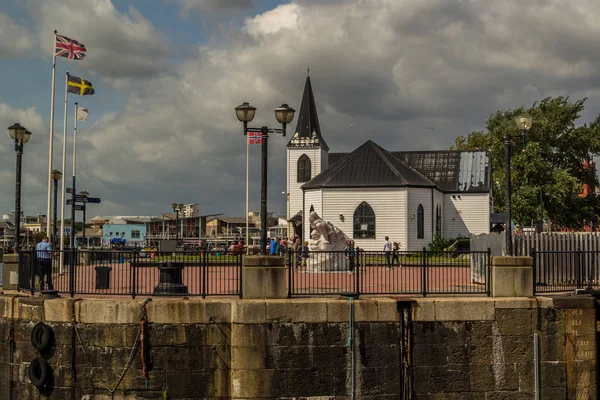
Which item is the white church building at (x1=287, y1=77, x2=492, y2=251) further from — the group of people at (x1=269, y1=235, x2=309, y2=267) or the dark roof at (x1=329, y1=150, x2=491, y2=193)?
the group of people at (x1=269, y1=235, x2=309, y2=267)

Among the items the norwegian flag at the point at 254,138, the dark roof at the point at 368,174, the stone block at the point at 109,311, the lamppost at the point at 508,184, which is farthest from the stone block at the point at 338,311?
the dark roof at the point at 368,174

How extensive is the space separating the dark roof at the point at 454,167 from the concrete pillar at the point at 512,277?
44109 mm

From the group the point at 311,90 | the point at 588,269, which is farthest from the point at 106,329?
the point at 311,90

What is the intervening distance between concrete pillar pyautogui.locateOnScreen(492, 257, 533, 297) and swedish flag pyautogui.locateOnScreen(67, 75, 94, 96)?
23.6 metres

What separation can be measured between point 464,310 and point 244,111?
7004 mm

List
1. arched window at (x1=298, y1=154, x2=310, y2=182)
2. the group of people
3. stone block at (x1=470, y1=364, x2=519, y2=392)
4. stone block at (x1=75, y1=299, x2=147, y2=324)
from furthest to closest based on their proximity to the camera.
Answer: arched window at (x1=298, y1=154, x2=310, y2=182) → the group of people → stone block at (x1=470, y1=364, x2=519, y2=392) → stone block at (x1=75, y1=299, x2=147, y2=324)

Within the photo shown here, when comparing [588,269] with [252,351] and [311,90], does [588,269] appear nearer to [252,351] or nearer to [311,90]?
[252,351]

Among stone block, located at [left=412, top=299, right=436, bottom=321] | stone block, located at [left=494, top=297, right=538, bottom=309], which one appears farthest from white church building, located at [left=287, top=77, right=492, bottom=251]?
stone block, located at [left=412, top=299, right=436, bottom=321]

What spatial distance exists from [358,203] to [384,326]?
37246 mm

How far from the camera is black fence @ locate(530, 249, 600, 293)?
17.8m

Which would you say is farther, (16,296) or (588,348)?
(16,296)

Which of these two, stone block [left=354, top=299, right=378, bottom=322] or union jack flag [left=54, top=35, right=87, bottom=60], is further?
union jack flag [left=54, top=35, right=87, bottom=60]

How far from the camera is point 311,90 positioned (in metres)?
83.8

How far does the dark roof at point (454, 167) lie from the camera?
6044cm
